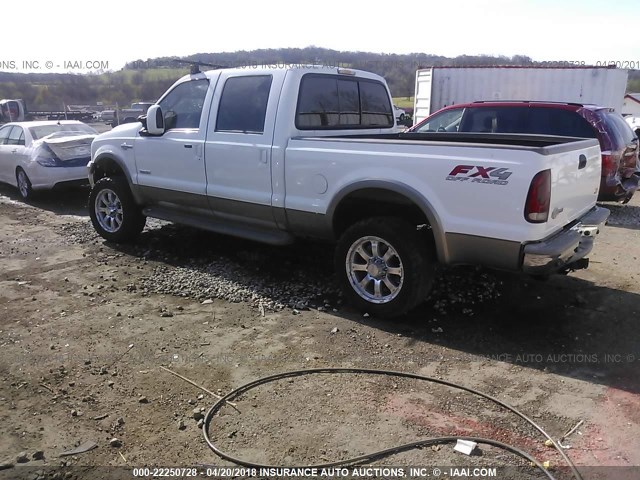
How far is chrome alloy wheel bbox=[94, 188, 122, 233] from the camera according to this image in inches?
274

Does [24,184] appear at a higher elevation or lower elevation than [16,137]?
lower

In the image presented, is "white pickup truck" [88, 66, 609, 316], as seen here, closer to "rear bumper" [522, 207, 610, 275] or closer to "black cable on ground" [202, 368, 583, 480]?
"rear bumper" [522, 207, 610, 275]

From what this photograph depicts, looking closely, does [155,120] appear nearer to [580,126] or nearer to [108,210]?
[108,210]

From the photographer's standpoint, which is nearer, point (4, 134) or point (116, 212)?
point (116, 212)

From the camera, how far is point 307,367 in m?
3.86

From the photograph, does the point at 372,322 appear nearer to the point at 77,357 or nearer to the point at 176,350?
the point at 176,350

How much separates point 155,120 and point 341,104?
6.93ft

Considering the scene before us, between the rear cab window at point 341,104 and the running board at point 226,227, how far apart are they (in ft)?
3.59

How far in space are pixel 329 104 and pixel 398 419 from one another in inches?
135

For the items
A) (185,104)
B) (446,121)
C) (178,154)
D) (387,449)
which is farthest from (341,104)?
(446,121)

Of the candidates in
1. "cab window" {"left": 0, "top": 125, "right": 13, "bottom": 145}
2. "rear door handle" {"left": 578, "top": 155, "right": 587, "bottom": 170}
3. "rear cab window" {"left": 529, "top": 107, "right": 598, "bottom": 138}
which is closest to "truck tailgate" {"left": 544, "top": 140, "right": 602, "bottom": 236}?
"rear door handle" {"left": 578, "top": 155, "right": 587, "bottom": 170}

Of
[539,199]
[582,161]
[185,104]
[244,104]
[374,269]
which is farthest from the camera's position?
[185,104]

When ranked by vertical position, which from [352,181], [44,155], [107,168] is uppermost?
[352,181]

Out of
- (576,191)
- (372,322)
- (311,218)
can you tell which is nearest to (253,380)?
(372,322)
